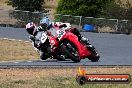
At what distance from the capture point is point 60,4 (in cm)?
4353

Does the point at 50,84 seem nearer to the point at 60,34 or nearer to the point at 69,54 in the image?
the point at 69,54

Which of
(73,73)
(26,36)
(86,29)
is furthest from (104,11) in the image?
(73,73)

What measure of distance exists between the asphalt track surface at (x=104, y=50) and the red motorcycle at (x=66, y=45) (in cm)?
29

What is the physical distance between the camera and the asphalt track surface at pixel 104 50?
1625 centimetres

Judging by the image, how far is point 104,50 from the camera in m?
23.8

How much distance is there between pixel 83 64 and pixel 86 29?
2085 cm

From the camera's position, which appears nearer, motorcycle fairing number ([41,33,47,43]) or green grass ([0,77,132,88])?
green grass ([0,77,132,88])

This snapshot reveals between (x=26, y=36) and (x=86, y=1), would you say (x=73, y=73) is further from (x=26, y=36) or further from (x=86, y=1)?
(x=86, y=1)

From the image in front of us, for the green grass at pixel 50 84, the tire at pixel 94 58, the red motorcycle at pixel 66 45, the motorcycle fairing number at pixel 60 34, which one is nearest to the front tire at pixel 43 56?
the red motorcycle at pixel 66 45

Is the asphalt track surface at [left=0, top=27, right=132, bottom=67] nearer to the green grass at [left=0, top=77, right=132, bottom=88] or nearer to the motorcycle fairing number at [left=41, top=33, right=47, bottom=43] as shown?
the motorcycle fairing number at [left=41, top=33, right=47, bottom=43]

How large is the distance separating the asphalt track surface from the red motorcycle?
29 cm

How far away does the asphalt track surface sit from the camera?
16.2 meters

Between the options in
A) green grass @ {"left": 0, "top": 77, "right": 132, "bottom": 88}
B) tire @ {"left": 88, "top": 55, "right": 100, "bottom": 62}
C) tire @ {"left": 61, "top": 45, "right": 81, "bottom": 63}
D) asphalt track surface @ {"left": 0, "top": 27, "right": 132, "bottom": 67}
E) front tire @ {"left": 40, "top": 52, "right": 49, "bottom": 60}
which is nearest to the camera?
green grass @ {"left": 0, "top": 77, "right": 132, "bottom": 88}

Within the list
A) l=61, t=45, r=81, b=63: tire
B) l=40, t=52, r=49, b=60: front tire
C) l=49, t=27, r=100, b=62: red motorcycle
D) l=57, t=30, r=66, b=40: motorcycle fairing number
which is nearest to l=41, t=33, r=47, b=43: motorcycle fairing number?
l=49, t=27, r=100, b=62: red motorcycle
